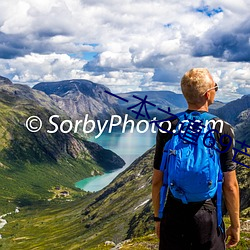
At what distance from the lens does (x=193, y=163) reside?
10.1 metres

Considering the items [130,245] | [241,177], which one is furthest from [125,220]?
[130,245]

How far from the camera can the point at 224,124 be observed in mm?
10797

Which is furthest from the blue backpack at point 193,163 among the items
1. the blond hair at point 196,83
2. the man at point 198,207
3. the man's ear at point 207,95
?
the blond hair at point 196,83

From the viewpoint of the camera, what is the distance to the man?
10.7m

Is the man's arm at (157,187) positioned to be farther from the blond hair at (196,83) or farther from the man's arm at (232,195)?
the blond hair at (196,83)

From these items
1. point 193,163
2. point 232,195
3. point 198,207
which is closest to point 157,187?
point 198,207

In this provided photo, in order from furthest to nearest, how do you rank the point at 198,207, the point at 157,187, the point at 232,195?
the point at 157,187 < the point at 232,195 < the point at 198,207

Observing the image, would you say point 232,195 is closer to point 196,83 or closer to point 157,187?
point 157,187

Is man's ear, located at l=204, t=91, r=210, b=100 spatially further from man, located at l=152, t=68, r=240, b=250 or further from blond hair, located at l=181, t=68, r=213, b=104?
blond hair, located at l=181, t=68, r=213, b=104

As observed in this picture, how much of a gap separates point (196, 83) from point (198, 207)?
363cm

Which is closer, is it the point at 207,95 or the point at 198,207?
the point at 198,207

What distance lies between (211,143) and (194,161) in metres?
0.82

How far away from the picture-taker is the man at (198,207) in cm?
1072

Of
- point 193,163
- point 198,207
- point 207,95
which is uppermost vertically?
point 207,95
